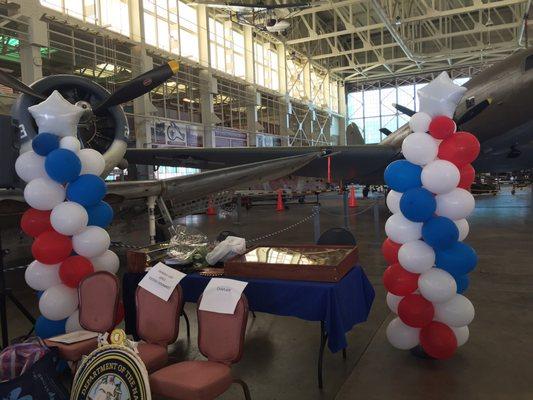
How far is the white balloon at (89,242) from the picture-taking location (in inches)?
133

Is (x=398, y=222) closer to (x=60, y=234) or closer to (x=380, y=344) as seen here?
(x=380, y=344)

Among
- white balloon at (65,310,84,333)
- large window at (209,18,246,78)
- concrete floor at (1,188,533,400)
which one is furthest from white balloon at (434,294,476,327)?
large window at (209,18,246,78)

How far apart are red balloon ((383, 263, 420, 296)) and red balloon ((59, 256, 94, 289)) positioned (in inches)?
95.8

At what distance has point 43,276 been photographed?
3.35m

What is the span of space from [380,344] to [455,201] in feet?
4.58

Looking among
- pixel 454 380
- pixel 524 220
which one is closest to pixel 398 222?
pixel 454 380

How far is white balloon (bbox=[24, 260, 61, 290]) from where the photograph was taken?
335 cm

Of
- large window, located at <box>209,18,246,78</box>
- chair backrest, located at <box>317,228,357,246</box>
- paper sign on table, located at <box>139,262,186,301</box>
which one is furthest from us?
large window, located at <box>209,18,246,78</box>

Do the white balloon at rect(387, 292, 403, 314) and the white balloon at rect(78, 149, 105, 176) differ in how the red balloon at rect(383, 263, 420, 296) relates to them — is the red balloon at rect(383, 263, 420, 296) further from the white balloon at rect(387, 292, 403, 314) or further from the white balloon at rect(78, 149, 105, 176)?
the white balloon at rect(78, 149, 105, 176)

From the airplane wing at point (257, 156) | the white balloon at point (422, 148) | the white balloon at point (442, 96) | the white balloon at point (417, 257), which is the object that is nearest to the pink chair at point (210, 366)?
the white balloon at point (417, 257)

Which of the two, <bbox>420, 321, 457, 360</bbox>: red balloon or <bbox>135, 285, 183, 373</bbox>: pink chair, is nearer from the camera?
<bbox>135, 285, 183, 373</bbox>: pink chair

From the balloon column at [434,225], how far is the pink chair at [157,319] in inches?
66.0

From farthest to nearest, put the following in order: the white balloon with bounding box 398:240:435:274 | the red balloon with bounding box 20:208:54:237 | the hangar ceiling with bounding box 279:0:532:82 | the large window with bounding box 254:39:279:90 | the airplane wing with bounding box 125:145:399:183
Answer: the large window with bounding box 254:39:279:90, the hangar ceiling with bounding box 279:0:532:82, the airplane wing with bounding box 125:145:399:183, the red balloon with bounding box 20:208:54:237, the white balloon with bounding box 398:240:435:274

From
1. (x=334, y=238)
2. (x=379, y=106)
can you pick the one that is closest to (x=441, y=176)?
(x=334, y=238)
